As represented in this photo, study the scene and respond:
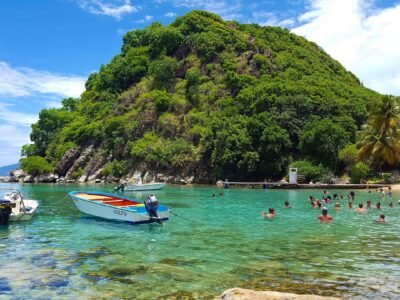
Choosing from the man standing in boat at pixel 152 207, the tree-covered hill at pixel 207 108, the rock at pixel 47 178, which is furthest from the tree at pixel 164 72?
the man standing in boat at pixel 152 207

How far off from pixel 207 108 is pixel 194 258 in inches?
3396

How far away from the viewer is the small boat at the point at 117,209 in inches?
1049

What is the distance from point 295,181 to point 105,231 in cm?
5429

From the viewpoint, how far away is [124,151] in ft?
341

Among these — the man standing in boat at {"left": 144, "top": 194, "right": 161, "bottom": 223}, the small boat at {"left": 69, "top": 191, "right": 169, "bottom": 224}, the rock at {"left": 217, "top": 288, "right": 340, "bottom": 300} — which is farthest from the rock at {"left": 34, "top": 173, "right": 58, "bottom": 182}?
the rock at {"left": 217, "top": 288, "right": 340, "bottom": 300}

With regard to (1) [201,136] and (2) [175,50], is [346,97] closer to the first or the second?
(1) [201,136]

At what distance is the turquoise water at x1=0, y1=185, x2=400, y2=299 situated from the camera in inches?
504

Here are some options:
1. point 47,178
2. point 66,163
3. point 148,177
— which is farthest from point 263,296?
point 66,163

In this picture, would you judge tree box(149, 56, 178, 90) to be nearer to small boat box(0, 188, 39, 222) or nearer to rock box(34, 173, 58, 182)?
rock box(34, 173, 58, 182)

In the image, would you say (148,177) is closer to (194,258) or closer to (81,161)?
(81,161)

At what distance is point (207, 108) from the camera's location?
102062 mm

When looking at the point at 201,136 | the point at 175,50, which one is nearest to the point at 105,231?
the point at 201,136

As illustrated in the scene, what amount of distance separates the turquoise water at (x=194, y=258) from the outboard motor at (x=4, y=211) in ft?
1.97

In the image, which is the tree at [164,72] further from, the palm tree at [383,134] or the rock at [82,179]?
the palm tree at [383,134]
